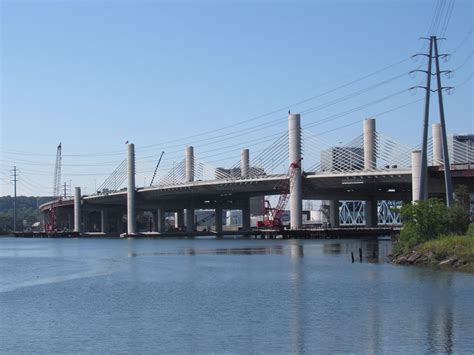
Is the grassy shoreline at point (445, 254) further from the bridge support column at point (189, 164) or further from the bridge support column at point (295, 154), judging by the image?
the bridge support column at point (189, 164)

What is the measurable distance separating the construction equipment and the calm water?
75.7 m

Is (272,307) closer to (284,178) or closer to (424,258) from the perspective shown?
(424,258)

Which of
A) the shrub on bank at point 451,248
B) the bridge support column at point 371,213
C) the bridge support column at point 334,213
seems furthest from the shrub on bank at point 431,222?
the bridge support column at point 334,213

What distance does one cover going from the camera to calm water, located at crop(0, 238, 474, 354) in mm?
28375

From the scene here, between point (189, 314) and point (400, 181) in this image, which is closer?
point (189, 314)

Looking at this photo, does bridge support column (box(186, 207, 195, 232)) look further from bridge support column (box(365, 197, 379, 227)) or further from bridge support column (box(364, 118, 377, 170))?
bridge support column (box(364, 118, 377, 170))

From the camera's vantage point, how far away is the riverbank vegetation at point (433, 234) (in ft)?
190

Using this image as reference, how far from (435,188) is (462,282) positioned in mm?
76381

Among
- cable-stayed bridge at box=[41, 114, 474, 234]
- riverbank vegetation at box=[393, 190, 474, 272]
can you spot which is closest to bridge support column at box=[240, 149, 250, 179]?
cable-stayed bridge at box=[41, 114, 474, 234]

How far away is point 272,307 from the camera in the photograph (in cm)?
3731

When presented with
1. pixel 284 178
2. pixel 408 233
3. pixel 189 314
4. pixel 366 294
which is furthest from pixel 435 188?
pixel 189 314

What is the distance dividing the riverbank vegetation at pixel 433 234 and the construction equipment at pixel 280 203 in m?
66.8

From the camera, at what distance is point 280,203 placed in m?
159

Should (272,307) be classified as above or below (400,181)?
below
